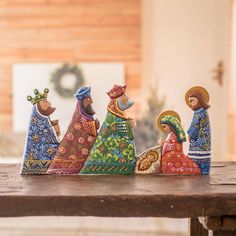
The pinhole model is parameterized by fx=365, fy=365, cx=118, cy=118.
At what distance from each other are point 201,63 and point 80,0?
2135mm

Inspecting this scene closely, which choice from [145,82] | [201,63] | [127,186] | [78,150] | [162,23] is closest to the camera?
[127,186]

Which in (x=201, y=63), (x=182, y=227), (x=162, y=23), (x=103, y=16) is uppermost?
(x=103, y=16)

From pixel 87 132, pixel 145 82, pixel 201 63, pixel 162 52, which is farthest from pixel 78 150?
pixel 145 82

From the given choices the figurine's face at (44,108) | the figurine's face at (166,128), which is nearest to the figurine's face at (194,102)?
the figurine's face at (166,128)

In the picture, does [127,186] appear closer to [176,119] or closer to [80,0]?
[176,119]

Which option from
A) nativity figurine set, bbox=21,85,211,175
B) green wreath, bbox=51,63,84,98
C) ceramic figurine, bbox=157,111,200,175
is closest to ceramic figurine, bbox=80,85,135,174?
nativity figurine set, bbox=21,85,211,175

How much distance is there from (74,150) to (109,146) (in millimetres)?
108

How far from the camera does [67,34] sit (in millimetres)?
4523

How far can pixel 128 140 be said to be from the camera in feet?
3.70

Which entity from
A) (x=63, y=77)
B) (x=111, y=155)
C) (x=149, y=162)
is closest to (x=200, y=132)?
(x=149, y=162)

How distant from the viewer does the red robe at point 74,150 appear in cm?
112

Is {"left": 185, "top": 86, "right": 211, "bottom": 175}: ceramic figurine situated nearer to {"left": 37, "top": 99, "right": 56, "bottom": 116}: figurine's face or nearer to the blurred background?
{"left": 37, "top": 99, "right": 56, "bottom": 116}: figurine's face

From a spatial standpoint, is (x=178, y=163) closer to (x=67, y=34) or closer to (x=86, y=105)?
(x=86, y=105)

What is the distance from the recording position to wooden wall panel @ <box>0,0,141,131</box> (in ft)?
14.6
